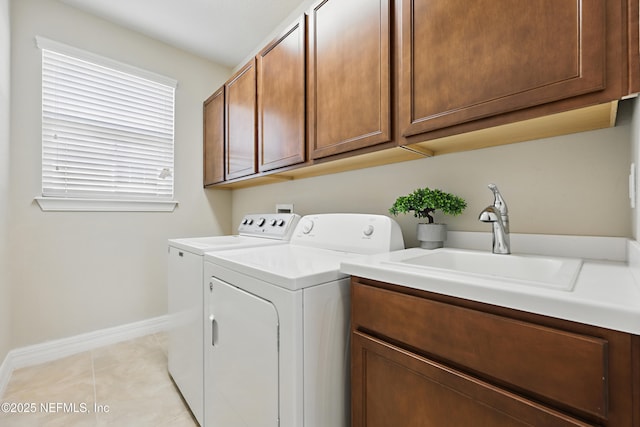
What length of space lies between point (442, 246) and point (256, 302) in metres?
0.88

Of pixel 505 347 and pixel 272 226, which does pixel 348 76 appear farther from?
pixel 505 347

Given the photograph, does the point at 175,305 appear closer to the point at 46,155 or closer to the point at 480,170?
the point at 46,155


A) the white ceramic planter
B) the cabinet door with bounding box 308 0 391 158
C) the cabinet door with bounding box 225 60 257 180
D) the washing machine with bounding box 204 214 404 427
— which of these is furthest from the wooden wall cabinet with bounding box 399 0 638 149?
the cabinet door with bounding box 225 60 257 180

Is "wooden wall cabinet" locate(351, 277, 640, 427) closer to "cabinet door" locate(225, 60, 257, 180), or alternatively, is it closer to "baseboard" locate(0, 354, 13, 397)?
"cabinet door" locate(225, 60, 257, 180)

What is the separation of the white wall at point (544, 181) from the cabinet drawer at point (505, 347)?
2.21 feet

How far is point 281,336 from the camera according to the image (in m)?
0.92

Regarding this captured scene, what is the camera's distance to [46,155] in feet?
6.93

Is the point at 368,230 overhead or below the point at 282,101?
below

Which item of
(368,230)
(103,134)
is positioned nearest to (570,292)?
(368,230)

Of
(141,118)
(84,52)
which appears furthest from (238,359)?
(84,52)

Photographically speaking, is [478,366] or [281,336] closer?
[478,366]

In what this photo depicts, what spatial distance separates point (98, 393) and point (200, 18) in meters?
2.81

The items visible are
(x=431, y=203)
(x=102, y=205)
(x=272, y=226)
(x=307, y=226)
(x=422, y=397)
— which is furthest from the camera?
(x=102, y=205)

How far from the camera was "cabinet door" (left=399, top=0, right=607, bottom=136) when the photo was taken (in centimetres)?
76
